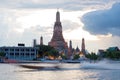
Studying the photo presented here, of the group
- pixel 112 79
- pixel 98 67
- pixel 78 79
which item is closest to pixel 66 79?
pixel 78 79


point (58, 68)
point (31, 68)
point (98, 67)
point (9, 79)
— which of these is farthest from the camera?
point (98, 67)

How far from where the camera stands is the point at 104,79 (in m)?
68.5

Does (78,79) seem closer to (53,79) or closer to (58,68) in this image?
(53,79)

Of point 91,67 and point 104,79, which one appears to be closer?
point 104,79

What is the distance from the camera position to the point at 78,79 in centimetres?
6894

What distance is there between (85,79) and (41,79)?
6.93 m

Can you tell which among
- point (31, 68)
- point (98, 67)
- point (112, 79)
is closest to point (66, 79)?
point (112, 79)

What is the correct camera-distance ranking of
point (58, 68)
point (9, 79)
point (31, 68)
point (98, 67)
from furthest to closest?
point (98, 67)
point (58, 68)
point (31, 68)
point (9, 79)

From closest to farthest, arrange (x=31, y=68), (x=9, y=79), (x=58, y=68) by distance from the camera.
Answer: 1. (x=9, y=79)
2. (x=31, y=68)
3. (x=58, y=68)

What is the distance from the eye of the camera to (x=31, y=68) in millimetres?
101312

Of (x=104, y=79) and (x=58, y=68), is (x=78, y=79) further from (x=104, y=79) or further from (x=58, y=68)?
(x=58, y=68)

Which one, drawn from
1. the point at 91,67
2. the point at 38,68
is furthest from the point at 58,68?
the point at 91,67

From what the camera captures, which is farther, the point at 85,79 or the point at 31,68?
the point at 31,68

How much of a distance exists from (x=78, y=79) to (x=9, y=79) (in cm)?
1092
